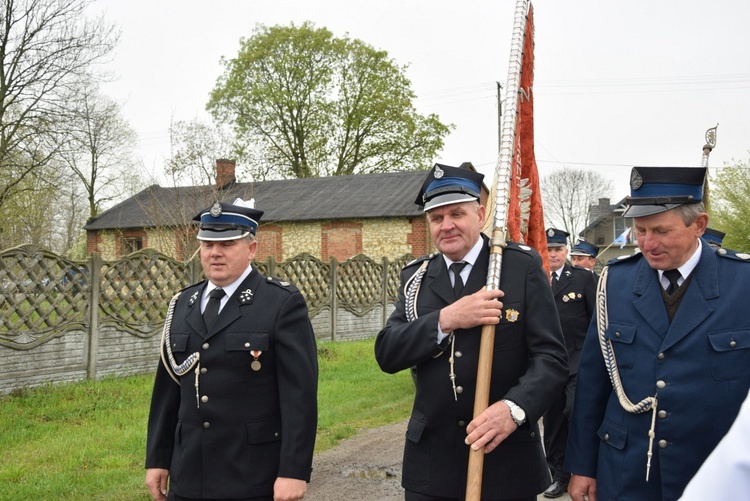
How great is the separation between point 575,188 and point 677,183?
66306 millimetres

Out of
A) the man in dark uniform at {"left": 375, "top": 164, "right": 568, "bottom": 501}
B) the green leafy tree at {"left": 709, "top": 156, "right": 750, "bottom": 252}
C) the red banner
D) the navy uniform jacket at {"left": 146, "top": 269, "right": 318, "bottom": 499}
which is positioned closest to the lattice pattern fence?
the navy uniform jacket at {"left": 146, "top": 269, "right": 318, "bottom": 499}

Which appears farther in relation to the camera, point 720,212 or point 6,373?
point 720,212

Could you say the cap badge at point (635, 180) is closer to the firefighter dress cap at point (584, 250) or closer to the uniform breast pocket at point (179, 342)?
the uniform breast pocket at point (179, 342)

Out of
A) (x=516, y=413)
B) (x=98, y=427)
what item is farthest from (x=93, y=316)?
(x=516, y=413)

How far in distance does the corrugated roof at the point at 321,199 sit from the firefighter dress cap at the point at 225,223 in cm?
2444

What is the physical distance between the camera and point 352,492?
6.67m

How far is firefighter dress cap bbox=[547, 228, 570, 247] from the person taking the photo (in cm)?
770

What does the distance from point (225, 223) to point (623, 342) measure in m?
1.99

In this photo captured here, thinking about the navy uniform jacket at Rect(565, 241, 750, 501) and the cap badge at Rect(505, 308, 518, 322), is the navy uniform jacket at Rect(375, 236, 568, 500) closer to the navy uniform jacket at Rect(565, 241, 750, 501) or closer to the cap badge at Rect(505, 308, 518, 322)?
the cap badge at Rect(505, 308, 518, 322)

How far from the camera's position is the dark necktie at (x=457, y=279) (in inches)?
137

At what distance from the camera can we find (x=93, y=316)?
34.5 ft

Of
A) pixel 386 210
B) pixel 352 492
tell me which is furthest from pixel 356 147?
pixel 352 492

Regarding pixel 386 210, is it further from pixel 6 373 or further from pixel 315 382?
pixel 315 382

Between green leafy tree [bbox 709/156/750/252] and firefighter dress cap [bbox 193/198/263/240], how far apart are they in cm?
4100
